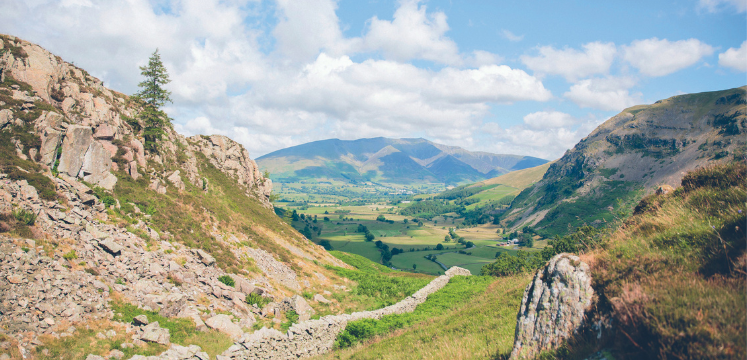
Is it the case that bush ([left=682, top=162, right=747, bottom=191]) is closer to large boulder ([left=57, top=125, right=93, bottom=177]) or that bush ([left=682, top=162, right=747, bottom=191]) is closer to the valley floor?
the valley floor

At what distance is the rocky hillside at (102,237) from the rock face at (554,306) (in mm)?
15911

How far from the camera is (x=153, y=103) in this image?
37906 mm

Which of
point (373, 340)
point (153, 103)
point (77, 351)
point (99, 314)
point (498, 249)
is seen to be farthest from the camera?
point (498, 249)

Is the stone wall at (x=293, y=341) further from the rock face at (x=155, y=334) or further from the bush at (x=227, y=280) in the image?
the bush at (x=227, y=280)

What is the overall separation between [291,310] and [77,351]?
12.5 m

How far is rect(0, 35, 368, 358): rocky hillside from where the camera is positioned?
13.9 meters

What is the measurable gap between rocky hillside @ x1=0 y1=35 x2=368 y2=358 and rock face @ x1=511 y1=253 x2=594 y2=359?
15.9 m

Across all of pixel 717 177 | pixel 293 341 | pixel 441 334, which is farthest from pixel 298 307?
pixel 717 177

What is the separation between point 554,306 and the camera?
827cm

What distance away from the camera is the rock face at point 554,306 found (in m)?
7.92

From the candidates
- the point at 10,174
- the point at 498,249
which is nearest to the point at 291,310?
the point at 10,174

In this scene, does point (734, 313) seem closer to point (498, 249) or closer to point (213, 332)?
point (213, 332)

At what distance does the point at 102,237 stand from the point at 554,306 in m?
23.7

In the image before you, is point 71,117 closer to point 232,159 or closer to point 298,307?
point 298,307
